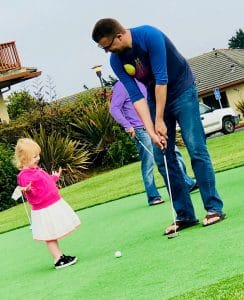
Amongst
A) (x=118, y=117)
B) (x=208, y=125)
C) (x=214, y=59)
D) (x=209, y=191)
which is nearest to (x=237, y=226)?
(x=209, y=191)

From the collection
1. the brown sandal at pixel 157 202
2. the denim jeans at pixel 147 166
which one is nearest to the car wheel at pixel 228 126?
the denim jeans at pixel 147 166

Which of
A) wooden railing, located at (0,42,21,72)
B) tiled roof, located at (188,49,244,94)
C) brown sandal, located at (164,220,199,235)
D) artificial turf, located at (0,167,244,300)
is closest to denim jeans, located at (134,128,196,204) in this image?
artificial turf, located at (0,167,244,300)

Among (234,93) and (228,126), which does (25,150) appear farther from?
(234,93)

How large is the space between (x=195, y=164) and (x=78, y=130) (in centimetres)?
1639

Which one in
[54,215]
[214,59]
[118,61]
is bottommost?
[214,59]

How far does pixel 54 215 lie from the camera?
21.6 feet

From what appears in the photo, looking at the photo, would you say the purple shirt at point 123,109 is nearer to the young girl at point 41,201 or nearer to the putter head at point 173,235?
the young girl at point 41,201

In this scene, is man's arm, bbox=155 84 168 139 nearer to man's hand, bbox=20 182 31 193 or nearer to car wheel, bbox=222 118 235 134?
man's hand, bbox=20 182 31 193

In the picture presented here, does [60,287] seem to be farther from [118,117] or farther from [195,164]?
[118,117]

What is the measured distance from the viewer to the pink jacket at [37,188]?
259 inches

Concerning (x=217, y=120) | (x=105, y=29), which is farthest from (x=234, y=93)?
(x=105, y=29)

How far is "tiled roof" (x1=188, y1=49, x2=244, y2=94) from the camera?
2327 inches

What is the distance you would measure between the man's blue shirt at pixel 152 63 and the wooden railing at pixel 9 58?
25017 millimetres

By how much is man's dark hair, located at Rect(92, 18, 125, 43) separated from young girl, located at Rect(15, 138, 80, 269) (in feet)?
3.94
